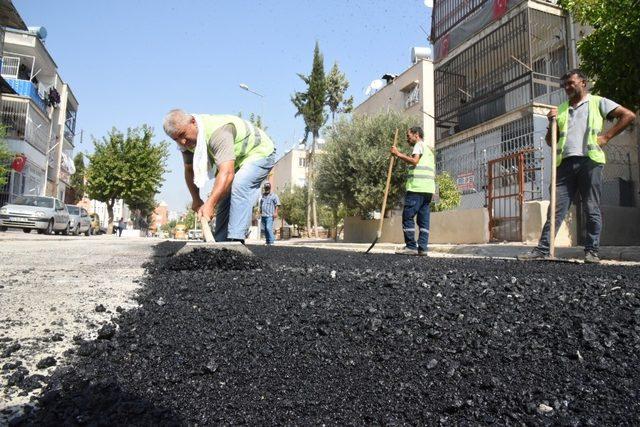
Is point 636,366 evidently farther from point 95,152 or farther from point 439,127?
point 95,152

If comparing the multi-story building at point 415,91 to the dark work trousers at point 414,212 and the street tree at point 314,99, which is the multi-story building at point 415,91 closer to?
the street tree at point 314,99

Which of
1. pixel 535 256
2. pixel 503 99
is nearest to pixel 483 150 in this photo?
pixel 503 99

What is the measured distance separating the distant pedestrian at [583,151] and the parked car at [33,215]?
1628 cm

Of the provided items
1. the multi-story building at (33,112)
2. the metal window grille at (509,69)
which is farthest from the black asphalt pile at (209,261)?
the multi-story building at (33,112)

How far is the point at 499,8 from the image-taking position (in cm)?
1578

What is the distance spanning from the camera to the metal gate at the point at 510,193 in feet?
32.0

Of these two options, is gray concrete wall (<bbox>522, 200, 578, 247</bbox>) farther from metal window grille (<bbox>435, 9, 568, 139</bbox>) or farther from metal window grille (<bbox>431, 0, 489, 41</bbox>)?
metal window grille (<bbox>431, 0, 489, 41</bbox>)

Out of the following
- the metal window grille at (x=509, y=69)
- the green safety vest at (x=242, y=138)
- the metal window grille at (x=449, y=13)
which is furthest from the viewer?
the metal window grille at (x=449, y=13)

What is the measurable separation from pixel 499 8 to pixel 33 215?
17693 millimetres

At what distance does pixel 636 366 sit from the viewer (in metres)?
1.37

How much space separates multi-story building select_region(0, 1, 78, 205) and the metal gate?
2054 centimetres

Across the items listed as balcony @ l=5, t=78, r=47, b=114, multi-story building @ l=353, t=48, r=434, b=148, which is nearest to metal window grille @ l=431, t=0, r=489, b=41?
multi-story building @ l=353, t=48, r=434, b=148

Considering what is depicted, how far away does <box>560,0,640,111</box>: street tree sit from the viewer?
6402mm

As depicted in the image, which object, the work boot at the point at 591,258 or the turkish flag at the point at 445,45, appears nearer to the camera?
the work boot at the point at 591,258
